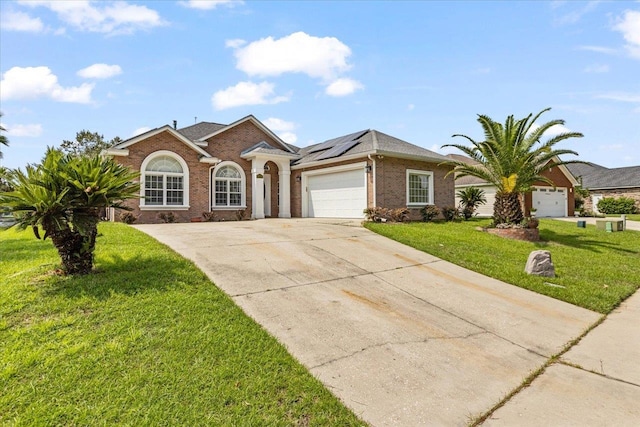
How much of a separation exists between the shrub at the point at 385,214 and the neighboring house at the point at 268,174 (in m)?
0.67

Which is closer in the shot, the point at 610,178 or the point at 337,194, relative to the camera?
the point at 337,194

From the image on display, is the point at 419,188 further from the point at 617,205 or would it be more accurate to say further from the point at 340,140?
the point at 617,205

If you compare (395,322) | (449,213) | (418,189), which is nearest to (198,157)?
(418,189)

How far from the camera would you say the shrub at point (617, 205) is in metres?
30.1

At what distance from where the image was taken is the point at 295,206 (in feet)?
63.9

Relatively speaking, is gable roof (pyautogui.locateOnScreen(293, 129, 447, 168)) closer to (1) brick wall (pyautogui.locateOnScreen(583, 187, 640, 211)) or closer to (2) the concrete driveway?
(2) the concrete driveway

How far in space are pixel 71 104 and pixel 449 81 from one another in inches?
716

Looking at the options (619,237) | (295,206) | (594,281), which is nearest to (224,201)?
(295,206)

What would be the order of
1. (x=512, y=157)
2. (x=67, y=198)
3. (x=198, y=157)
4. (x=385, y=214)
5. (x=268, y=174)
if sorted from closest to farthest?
(x=67, y=198) → (x=512, y=157) → (x=385, y=214) → (x=198, y=157) → (x=268, y=174)

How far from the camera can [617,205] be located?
30469 mm

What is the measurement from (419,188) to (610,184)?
28217 millimetres

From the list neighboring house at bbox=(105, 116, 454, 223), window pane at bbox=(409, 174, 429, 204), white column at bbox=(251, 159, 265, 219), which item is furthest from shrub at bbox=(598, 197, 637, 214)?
white column at bbox=(251, 159, 265, 219)

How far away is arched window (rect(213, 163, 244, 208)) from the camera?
17.4 m

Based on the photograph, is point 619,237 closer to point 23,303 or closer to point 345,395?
point 345,395
